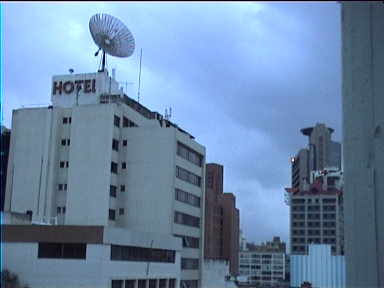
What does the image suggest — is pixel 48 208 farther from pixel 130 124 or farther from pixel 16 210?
pixel 130 124

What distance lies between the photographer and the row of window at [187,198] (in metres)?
71.9

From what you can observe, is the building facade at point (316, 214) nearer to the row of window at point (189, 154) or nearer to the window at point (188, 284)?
the row of window at point (189, 154)

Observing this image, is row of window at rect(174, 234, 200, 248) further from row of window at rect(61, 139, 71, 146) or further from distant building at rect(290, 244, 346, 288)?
distant building at rect(290, 244, 346, 288)

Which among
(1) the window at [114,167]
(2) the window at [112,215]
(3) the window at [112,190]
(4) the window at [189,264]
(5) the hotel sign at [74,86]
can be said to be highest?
(5) the hotel sign at [74,86]

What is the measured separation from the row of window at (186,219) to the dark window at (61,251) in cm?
2305

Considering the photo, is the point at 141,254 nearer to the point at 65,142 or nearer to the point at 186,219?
the point at 186,219

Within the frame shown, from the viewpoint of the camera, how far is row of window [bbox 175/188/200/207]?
236 ft

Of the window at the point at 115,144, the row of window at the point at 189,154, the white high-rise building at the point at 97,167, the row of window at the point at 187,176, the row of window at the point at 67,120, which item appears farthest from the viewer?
the row of window at the point at 189,154

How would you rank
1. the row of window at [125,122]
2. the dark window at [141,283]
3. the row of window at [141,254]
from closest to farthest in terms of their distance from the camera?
the row of window at [141,254] → the dark window at [141,283] → the row of window at [125,122]

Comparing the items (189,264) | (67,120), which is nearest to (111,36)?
(67,120)

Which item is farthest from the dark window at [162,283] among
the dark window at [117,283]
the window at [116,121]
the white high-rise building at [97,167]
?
the window at [116,121]

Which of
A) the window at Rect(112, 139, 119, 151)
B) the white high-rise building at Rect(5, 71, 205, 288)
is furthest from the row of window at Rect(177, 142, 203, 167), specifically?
the window at Rect(112, 139, 119, 151)

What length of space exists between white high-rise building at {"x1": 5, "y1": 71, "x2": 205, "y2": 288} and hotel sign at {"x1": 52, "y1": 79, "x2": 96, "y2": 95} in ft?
0.40

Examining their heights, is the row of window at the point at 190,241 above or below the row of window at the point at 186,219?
below
